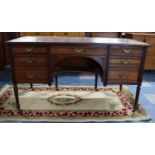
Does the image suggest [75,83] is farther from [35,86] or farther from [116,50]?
[116,50]

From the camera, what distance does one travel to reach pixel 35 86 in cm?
249

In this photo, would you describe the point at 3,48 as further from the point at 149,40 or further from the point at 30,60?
the point at 149,40

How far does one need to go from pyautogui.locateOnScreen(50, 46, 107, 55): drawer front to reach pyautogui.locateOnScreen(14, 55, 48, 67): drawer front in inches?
4.4

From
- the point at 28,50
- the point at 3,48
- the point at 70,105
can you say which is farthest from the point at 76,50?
the point at 3,48

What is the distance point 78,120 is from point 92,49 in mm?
644

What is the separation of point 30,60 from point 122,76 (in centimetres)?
84

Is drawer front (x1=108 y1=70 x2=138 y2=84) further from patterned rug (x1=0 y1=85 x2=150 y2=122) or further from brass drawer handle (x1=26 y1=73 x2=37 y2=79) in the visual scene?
brass drawer handle (x1=26 y1=73 x2=37 y2=79)

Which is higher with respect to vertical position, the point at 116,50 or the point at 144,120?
the point at 116,50

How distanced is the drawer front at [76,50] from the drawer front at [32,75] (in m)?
0.21

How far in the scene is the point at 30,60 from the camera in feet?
5.52
